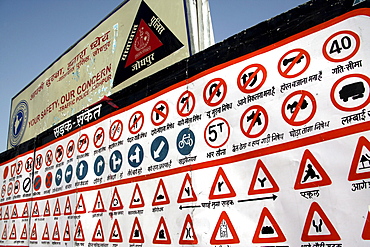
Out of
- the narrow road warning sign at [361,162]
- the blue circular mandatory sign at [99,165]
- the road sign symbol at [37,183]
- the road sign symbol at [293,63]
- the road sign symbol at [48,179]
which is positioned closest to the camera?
the narrow road warning sign at [361,162]

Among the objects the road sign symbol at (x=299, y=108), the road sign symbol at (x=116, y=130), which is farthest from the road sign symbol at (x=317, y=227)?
the road sign symbol at (x=116, y=130)

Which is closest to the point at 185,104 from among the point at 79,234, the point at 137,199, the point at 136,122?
the point at 136,122

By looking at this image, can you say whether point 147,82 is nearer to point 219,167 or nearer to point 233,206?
point 219,167

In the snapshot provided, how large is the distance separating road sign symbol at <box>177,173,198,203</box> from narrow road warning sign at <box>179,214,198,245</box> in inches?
3.6

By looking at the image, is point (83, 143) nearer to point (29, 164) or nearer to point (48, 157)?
point (48, 157)

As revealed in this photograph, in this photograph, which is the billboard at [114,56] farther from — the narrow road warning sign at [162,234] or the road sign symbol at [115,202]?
the narrow road warning sign at [162,234]

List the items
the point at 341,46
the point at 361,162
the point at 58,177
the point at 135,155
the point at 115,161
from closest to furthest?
the point at 361,162, the point at 341,46, the point at 135,155, the point at 115,161, the point at 58,177

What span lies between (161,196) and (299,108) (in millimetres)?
974

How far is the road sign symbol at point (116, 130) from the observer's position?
99.5 inches

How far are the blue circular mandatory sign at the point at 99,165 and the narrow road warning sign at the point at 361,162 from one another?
5.73 ft

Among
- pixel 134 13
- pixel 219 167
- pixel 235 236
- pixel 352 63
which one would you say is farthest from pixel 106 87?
pixel 352 63

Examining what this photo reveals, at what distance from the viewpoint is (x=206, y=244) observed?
181 centimetres

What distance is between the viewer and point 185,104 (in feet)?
6.84

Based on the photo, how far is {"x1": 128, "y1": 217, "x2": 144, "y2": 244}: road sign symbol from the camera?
7.22 ft
